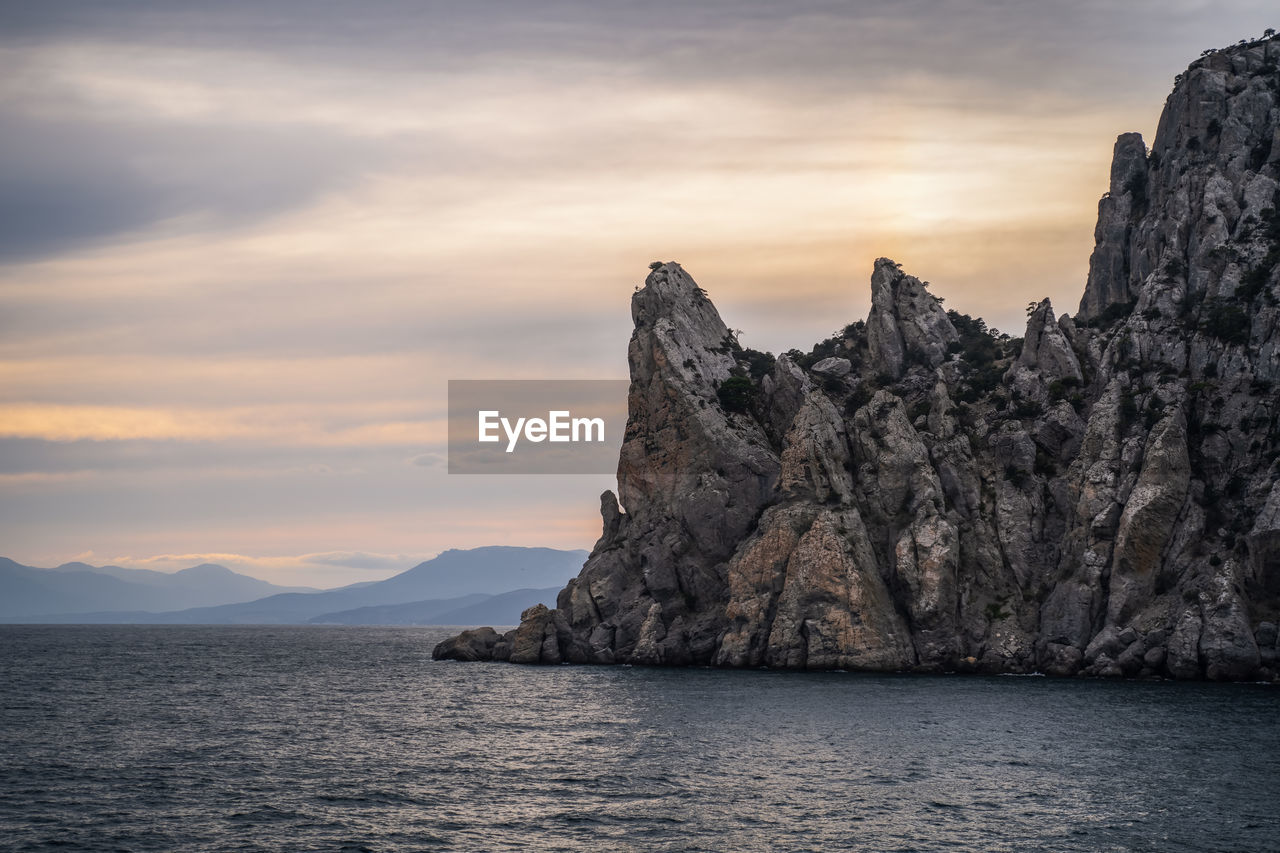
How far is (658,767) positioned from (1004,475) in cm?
7468

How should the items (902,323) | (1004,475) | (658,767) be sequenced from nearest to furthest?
1. (658,767)
2. (1004,475)
3. (902,323)

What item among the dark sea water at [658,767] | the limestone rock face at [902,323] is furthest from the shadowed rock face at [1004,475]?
the dark sea water at [658,767]

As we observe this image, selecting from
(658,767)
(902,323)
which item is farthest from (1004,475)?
(658,767)

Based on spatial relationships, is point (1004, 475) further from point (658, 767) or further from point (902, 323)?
point (658, 767)

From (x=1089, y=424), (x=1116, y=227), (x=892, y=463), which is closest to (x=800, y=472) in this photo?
(x=892, y=463)

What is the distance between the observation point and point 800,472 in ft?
426

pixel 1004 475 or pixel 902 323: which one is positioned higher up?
pixel 902 323

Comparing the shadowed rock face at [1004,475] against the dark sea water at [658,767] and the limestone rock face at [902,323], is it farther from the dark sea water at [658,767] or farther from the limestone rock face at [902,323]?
the dark sea water at [658,767]

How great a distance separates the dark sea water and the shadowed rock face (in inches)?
394

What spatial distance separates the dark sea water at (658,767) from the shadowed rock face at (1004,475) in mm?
10006

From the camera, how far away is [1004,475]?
127562 millimetres

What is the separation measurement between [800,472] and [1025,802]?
75.1 meters

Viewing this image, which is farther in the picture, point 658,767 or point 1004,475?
point 1004,475

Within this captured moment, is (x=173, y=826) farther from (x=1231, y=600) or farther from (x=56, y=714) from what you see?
(x=1231, y=600)
